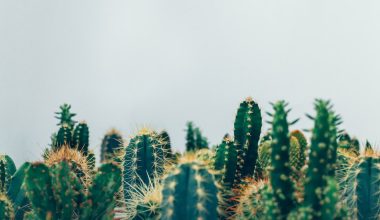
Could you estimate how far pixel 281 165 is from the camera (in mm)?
4199

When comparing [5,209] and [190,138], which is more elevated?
[190,138]

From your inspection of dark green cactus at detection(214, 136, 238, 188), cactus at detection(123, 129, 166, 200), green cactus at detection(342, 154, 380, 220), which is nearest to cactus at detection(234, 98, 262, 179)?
dark green cactus at detection(214, 136, 238, 188)

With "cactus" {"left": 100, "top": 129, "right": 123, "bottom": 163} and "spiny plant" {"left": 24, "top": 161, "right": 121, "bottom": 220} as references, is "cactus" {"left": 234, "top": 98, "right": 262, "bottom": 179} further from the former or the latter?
"cactus" {"left": 100, "top": 129, "right": 123, "bottom": 163}

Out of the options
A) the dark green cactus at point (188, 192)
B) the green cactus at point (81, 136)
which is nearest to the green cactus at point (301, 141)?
the dark green cactus at point (188, 192)

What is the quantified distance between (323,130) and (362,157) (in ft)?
3.52

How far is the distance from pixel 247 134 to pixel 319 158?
6.69 ft

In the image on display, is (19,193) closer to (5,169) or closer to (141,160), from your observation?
(5,169)

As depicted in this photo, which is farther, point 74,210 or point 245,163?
point 245,163

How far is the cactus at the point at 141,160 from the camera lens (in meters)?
6.11

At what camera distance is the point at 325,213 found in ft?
13.0

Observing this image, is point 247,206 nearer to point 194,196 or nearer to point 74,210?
point 194,196

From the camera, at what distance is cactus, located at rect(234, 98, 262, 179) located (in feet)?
19.8

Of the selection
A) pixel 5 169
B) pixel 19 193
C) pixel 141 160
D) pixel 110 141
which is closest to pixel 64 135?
pixel 5 169

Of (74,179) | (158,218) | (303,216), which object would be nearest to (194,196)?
(158,218)
